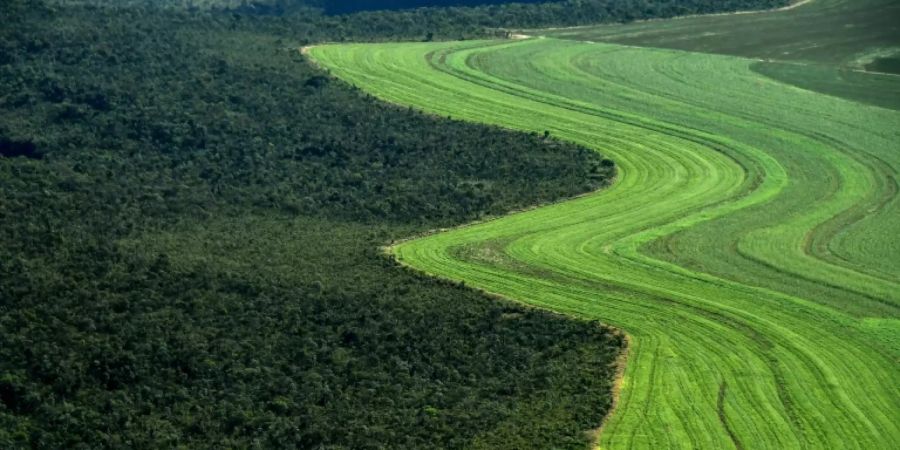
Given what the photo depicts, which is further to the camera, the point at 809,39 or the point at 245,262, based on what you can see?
the point at 809,39

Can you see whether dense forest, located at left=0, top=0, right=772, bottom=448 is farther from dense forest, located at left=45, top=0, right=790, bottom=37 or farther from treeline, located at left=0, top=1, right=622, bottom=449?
dense forest, located at left=45, top=0, right=790, bottom=37

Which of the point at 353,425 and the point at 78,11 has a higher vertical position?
the point at 78,11

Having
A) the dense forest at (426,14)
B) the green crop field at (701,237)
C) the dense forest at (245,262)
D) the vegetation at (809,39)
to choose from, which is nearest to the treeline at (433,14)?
the dense forest at (426,14)

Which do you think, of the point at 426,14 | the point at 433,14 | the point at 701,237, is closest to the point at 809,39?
the point at 433,14

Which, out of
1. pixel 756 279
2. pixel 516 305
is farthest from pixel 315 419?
pixel 756 279

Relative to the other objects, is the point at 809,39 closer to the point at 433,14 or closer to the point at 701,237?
the point at 433,14

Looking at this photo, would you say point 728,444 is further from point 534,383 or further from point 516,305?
point 516,305

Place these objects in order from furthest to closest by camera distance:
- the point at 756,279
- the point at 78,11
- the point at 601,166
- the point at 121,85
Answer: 1. the point at 78,11
2. the point at 121,85
3. the point at 601,166
4. the point at 756,279

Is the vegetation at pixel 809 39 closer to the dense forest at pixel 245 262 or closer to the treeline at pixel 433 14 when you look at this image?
the treeline at pixel 433 14
